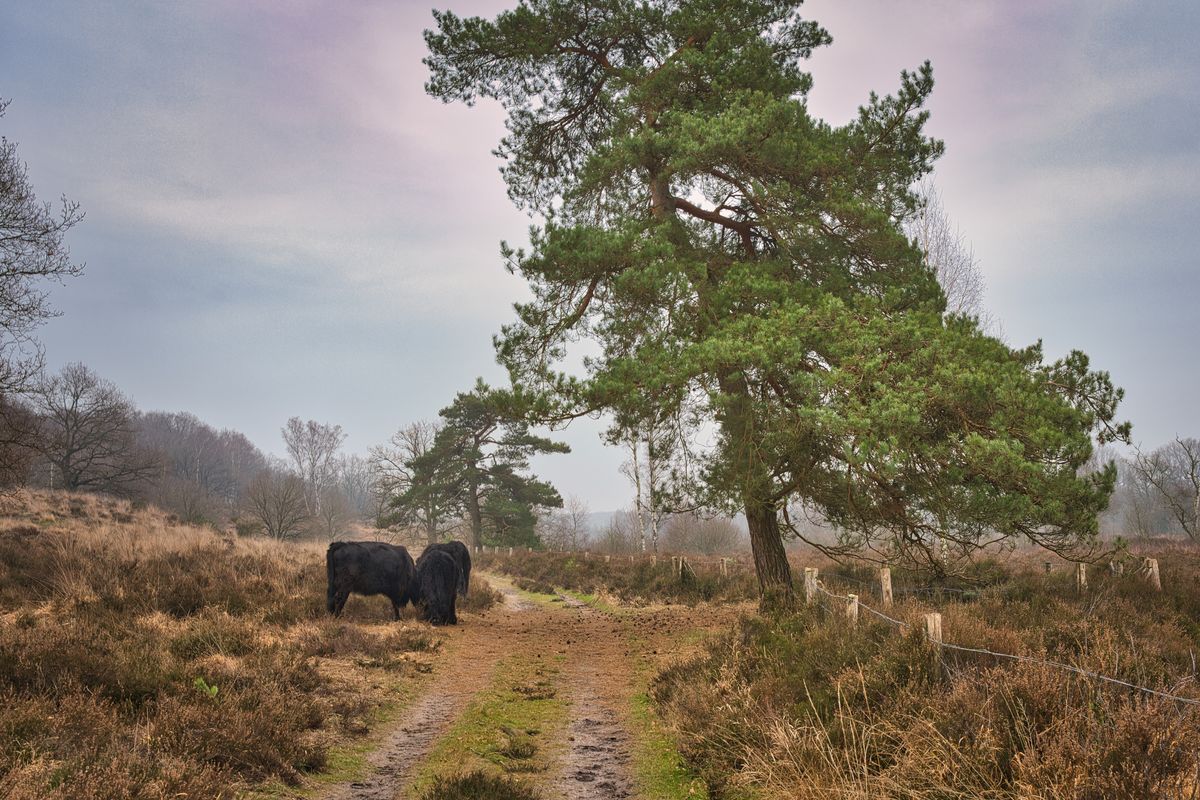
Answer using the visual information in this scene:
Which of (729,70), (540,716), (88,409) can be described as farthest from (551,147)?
(88,409)

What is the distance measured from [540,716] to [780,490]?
5627mm

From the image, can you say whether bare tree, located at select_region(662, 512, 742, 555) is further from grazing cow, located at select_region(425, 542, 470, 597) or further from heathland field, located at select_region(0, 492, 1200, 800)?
heathland field, located at select_region(0, 492, 1200, 800)

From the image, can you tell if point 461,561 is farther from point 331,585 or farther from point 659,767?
point 659,767

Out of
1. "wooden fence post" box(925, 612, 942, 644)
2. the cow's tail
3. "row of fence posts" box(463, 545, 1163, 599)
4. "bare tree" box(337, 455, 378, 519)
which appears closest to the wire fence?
"wooden fence post" box(925, 612, 942, 644)

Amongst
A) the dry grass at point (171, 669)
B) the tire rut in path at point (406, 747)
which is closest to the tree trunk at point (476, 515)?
the dry grass at point (171, 669)

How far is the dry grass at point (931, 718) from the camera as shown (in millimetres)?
3607

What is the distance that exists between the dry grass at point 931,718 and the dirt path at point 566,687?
81 cm

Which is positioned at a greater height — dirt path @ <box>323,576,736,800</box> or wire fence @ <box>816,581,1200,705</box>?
wire fence @ <box>816,581,1200,705</box>

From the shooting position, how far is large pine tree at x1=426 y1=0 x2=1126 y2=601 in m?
8.84

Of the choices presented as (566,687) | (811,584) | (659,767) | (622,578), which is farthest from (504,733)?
(622,578)

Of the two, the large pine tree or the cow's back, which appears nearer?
the large pine tree

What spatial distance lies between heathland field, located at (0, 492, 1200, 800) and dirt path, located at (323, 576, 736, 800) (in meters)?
0.05

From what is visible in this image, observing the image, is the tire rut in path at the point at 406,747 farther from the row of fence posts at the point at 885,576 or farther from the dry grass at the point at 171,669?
the row of fence posts at the point at 885,576

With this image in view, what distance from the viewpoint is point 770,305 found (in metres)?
10.8
